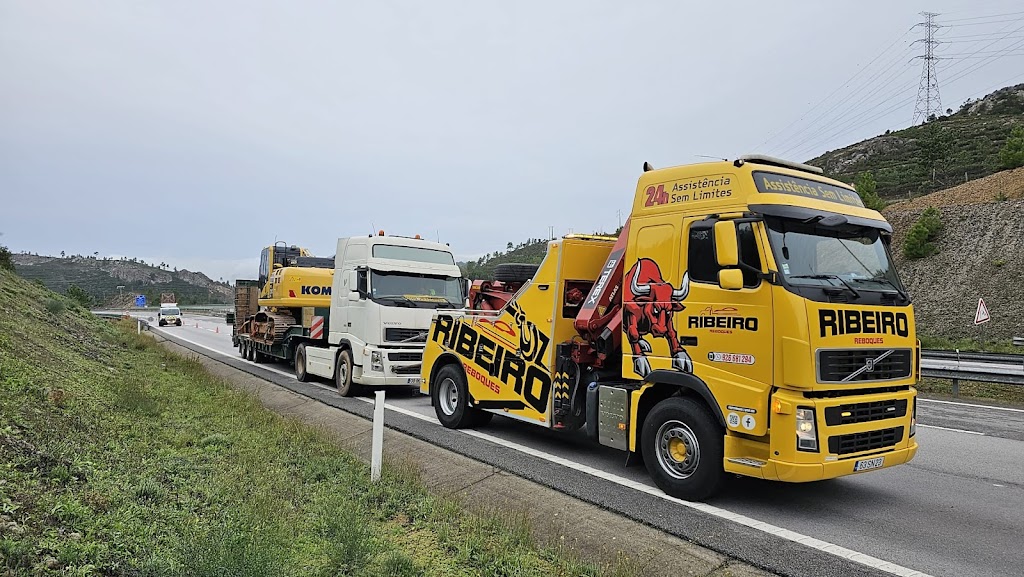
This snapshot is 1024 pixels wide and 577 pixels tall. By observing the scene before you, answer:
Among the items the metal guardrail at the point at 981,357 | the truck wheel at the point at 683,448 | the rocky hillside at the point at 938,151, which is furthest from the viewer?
the rocky hillside at the point at 938,151

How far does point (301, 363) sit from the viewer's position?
16.0 m

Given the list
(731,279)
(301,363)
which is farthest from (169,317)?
(731,279)

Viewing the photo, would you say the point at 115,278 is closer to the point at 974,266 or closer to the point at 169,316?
the point at 169,316

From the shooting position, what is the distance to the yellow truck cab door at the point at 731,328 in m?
5.43

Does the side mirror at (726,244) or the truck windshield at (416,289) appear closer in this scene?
the side mirror at (726,244)

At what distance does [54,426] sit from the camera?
20.7 feet

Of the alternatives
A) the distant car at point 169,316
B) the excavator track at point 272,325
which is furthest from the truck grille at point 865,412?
the distant car at point 169,316

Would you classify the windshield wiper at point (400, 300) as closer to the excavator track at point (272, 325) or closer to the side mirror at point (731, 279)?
the excavator track at point (272, 325)

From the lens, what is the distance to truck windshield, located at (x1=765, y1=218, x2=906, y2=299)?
18.3ft

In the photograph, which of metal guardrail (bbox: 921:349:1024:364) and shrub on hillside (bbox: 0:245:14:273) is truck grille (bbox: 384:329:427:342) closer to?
metal guardrail (bbox: 921:349:1024:364)

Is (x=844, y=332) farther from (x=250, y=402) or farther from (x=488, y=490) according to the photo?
(x=250, y=402)

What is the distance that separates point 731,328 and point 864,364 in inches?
45.7

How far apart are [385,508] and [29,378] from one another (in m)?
5.40

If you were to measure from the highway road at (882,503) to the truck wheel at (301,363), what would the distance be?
772 cm
